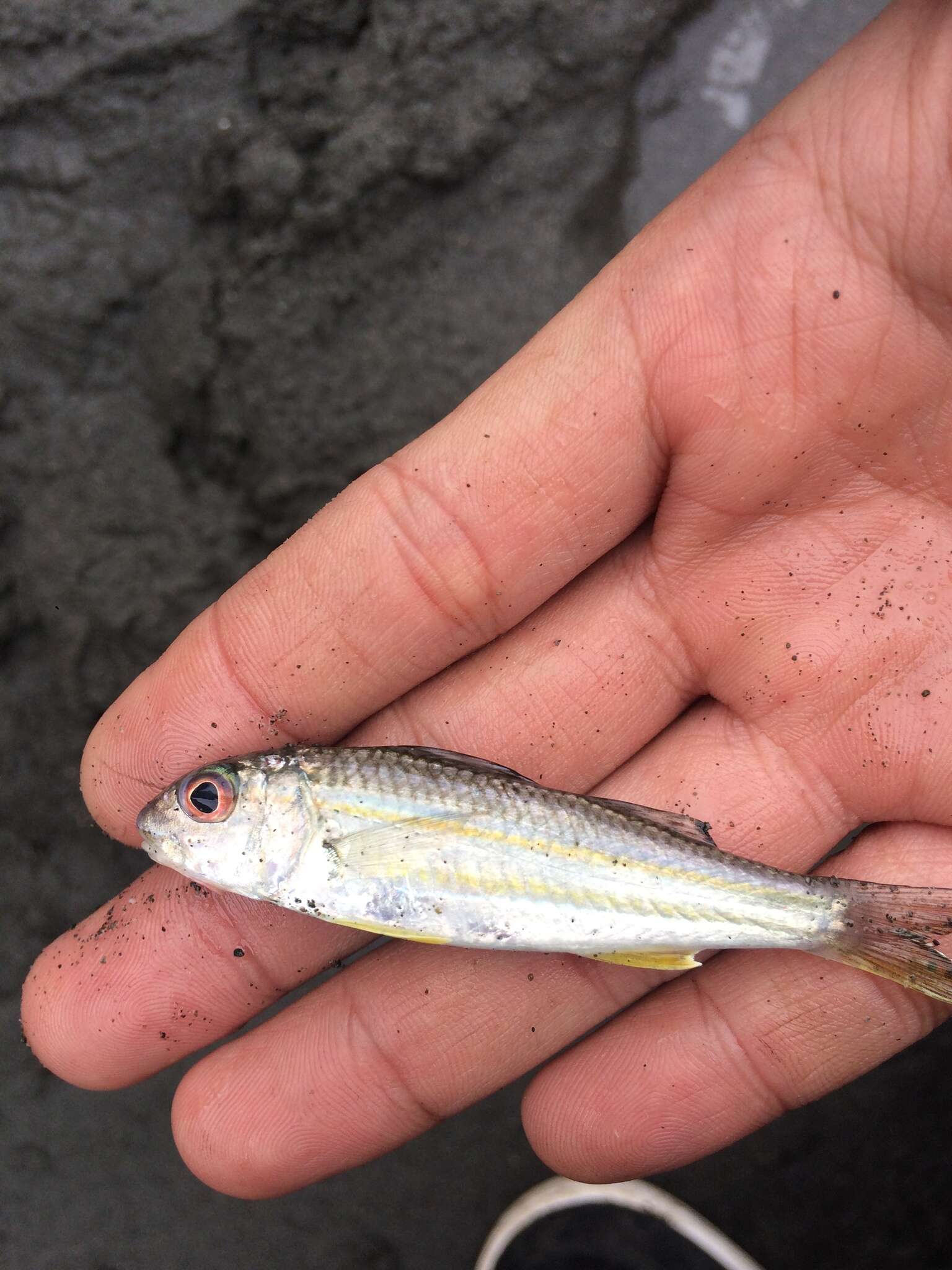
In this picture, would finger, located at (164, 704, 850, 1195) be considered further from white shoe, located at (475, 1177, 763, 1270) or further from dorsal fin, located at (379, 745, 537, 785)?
white shoe, located at (475, 1177, 763, 1270)

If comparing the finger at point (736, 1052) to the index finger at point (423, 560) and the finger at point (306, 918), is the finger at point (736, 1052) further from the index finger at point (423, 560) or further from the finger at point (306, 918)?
the index finger at point (423, 560)

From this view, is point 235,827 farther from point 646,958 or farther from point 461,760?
point 646,958

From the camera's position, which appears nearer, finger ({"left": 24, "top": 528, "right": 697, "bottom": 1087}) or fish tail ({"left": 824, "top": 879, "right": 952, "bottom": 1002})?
fish tail ({"left": 824, "top": 879, "right": 952, "bottom": 1002})

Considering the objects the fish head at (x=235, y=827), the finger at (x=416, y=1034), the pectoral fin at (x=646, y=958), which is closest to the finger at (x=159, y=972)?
the finger at (x=416, y=1034)

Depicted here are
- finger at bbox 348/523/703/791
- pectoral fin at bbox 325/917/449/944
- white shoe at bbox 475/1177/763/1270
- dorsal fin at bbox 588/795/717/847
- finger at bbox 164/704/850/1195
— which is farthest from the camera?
white shoe at bbox 475/1177/763/1270

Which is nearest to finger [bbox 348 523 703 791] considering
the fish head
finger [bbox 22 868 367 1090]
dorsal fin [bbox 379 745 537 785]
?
dorsal fin [bbox 379 745 537 785]

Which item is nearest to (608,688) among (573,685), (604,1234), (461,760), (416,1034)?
(573,685)
